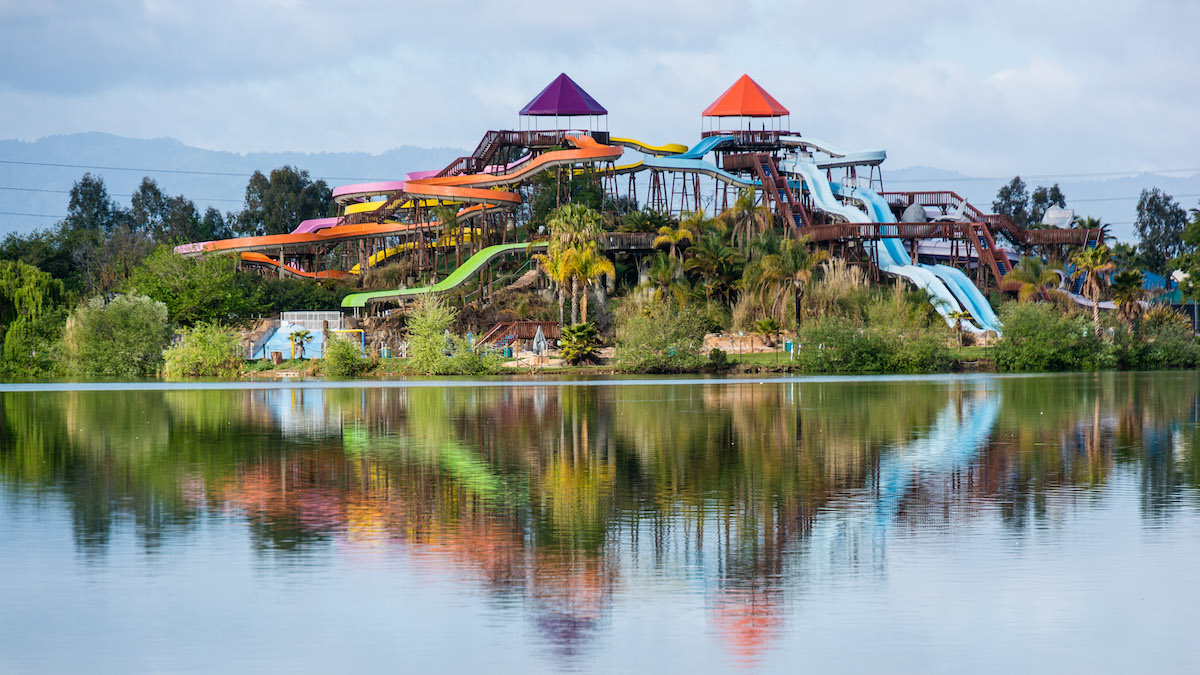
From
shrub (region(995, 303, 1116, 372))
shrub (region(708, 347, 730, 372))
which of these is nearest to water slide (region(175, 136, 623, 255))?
shrub (region(708, 347, 730, 372))

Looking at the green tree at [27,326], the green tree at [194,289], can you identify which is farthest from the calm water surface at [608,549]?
the green tree at [194,289]

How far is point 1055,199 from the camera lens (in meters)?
121

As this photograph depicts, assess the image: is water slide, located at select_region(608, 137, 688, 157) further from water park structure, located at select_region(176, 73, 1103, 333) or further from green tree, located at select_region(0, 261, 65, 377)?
green tree, located at select_region(0, 261, 65, 377)

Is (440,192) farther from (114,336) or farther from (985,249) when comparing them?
(985,249)

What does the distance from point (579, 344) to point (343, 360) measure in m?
10.4

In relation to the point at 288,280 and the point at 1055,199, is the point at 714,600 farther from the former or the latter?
the point at 1055,199

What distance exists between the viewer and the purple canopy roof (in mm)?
86875

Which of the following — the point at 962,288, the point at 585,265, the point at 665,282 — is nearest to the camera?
the point at 585,265

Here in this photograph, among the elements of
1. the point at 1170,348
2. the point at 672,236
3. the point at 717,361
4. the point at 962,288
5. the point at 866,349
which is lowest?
the point at 717,361

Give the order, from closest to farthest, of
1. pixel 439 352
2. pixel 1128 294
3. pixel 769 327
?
pixel 439 352, pixel 769 327, pixel 1128 294

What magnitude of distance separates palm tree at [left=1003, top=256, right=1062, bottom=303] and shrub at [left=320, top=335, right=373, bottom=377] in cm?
3087

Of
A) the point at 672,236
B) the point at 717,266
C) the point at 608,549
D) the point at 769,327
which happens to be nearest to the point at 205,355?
the point at 672,236

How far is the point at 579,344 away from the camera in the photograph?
60969 mm

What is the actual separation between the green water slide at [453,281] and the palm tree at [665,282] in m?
5.86
